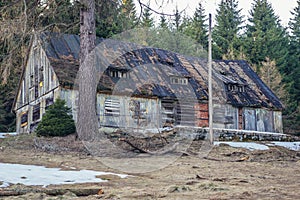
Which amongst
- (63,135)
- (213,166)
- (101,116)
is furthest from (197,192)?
(101,116)

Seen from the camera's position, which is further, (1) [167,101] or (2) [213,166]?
(1) [167,101]

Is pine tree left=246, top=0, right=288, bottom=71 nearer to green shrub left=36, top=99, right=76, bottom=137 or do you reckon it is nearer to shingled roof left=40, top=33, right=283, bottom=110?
shingled roof left=40, top=33, right=283, bottom=110

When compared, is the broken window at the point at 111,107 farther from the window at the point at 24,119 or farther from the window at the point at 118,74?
the window at the point at 24,119

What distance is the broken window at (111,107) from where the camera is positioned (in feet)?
74.7

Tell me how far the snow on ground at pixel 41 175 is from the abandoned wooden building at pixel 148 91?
12.3m

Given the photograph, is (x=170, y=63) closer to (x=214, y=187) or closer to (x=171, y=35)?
(x=171, y=35)

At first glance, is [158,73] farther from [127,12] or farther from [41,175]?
[41,175]

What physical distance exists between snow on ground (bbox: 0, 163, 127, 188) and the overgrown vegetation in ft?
23.6

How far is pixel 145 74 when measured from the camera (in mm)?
25109

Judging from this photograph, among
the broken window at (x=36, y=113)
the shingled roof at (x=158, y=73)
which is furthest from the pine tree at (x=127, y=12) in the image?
the broken window at (x=36, y=113)

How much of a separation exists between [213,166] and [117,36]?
2075 cm

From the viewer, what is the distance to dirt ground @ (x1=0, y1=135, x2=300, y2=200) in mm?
6427

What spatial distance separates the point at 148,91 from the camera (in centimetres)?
2391

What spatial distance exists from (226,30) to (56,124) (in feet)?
105
